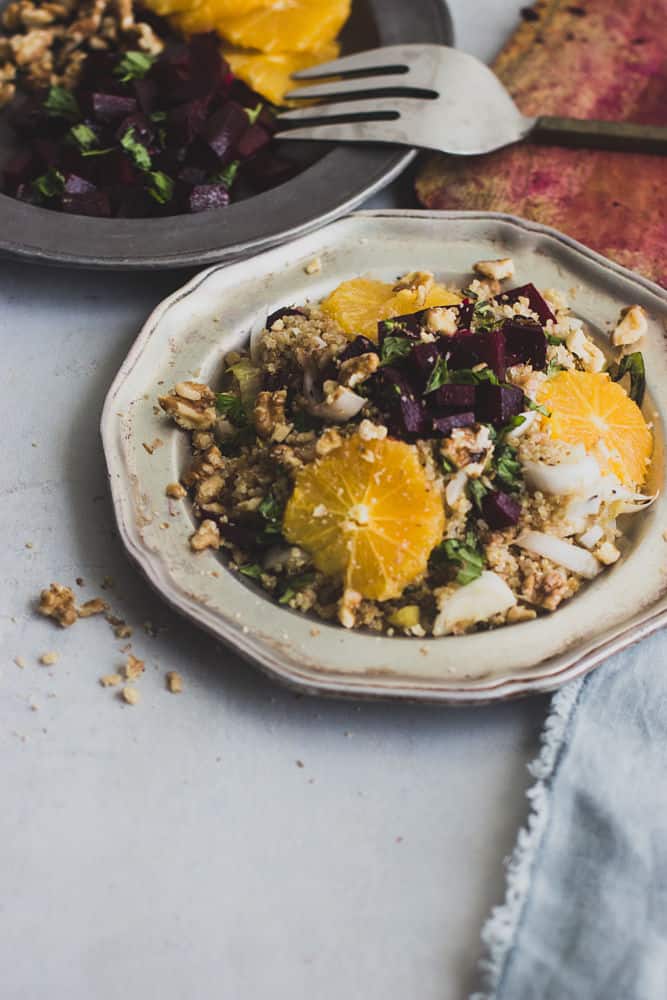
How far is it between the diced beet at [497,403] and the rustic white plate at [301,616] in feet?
1.18

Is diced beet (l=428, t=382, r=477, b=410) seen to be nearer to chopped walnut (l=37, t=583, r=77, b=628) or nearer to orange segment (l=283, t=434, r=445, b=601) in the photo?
orange segment (l=283, t=434, r=445, b=601)

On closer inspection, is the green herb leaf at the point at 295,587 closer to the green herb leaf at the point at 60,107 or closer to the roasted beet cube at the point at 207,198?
the roasted beet cube at the point at 207,198

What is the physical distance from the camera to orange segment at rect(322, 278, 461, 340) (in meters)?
2.15

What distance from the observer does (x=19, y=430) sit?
7.57 feet

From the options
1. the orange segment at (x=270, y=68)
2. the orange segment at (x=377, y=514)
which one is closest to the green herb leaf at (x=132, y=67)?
the orange segment at (x=270, y=68)

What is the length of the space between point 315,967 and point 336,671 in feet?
1.60

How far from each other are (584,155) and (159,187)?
1121 mm

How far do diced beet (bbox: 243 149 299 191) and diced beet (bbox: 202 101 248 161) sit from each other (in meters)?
0.06

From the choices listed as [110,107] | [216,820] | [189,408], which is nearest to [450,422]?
[189,408]

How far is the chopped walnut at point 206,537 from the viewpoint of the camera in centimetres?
198

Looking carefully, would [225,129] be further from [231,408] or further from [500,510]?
[500,510]

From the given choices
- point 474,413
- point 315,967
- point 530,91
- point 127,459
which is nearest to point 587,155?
point 530,91

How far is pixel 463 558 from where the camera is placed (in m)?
1.90

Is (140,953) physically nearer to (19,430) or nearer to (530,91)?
(19,430)
